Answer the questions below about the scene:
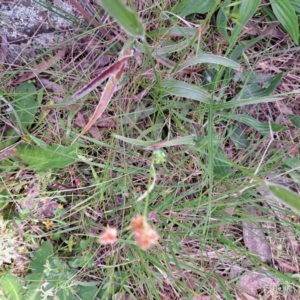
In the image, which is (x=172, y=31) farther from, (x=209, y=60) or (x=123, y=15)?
(x=123, y=15)

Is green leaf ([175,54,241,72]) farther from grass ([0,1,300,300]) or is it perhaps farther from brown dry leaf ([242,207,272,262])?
brown dry leaf ([242,207,272,262])

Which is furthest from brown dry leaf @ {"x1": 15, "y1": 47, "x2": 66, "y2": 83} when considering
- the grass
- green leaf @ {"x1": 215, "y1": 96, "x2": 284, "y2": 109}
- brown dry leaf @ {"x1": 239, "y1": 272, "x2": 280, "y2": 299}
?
brown dry leaf @ {"x1": 239, "y1": 272, "x2": 280, "y2": 299}

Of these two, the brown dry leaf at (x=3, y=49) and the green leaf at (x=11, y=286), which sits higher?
the brown dry leaf at (x=3, y=49)

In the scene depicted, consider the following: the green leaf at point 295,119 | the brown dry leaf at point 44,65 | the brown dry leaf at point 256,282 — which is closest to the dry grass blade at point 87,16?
the brown dry leaf at point 44,65

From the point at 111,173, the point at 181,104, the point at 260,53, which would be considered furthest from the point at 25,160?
the point at 260,53

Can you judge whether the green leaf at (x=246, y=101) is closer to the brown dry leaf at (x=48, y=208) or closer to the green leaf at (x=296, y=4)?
the green leaf at (x=296, y=4)

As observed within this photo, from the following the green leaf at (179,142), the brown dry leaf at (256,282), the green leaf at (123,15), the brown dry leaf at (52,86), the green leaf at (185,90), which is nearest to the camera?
the green leaf at (123,15)

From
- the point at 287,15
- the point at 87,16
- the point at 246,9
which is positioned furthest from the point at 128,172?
the point at 287,15
